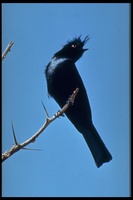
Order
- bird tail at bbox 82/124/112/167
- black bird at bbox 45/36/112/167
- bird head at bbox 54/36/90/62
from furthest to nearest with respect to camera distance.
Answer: bird head at bbox 54/36/90/62
black bird at bbox 45/36/112/167
bird tail at bbox 82/124/112/167

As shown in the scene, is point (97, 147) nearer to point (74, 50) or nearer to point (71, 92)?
point (71, 92)

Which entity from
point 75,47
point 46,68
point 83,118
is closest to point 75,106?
point 83,118

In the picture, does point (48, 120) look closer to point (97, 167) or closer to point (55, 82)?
point (97, 167)

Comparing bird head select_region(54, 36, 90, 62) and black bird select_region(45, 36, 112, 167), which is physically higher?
bird head select_region(54, 36, 90, 62)

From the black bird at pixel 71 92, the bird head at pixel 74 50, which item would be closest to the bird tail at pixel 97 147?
the black bird at pixel 71 92

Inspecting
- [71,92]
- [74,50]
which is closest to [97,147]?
[71,92]

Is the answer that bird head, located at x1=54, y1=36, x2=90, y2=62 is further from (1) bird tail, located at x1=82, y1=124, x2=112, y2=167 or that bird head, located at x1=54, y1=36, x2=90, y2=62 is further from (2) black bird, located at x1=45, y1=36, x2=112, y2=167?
(1) bird tail, located at x1=82, y1=124, x2=112, y2=167

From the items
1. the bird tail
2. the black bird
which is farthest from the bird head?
the bird tail
